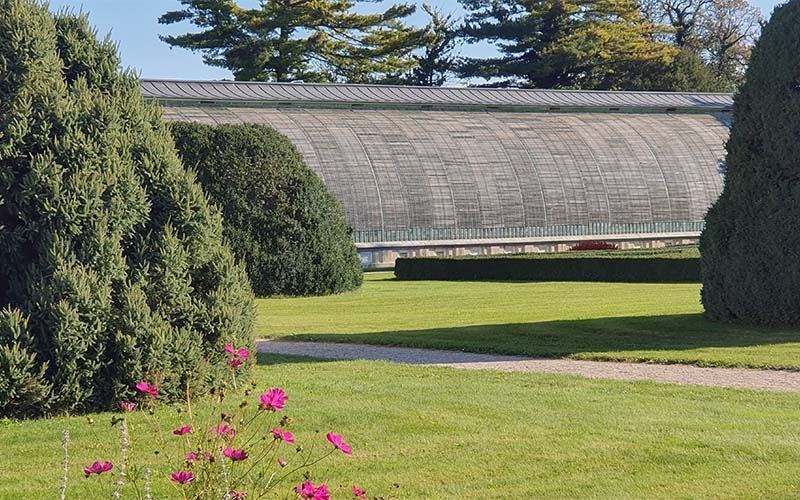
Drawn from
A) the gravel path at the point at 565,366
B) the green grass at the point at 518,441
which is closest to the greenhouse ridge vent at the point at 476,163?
the gravel path at the point at 565,366

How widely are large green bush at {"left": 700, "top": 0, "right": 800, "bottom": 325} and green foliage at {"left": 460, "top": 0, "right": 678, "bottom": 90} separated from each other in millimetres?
44766

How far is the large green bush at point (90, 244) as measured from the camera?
8922 mm

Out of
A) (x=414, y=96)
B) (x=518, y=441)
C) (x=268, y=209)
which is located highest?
(x=414, y=96)

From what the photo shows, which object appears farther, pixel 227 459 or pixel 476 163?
pixel 476 163

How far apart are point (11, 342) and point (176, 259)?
1.42m

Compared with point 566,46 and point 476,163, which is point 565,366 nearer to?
point 476,163

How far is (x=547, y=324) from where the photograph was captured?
54.6 feet

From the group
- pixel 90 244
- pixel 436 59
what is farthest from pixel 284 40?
pixel 90 244

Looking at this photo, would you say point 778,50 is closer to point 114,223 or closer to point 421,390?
point 421,390

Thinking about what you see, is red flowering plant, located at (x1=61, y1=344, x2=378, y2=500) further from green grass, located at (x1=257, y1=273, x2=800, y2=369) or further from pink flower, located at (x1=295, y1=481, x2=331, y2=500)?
green grass, located at (x1=257, y1=273, x2=800, y2=369)

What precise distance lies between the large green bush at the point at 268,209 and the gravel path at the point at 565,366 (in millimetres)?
10700

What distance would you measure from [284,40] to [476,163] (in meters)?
18.7

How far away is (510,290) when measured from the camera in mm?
25203

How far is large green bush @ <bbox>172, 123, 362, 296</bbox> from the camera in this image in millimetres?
25656
